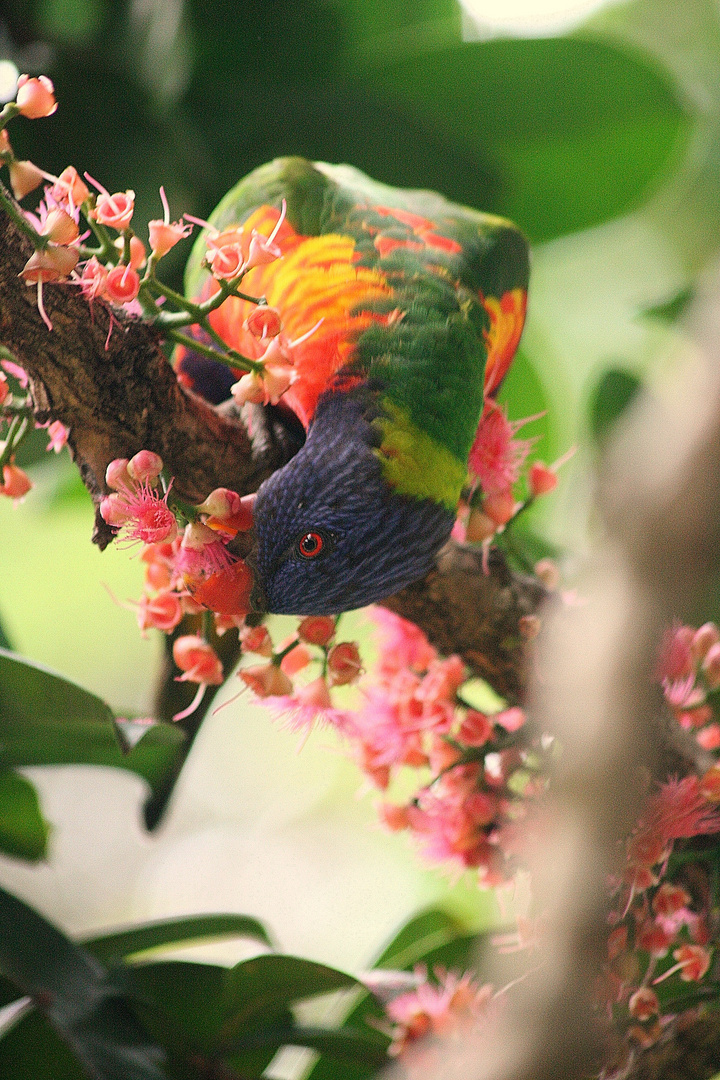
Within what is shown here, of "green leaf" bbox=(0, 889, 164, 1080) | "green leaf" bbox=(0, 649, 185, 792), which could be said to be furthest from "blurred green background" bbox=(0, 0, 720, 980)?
"green leaf" bbox=(0, 889, 164, 1080)

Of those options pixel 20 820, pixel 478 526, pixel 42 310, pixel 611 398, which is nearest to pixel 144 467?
pixel 42 310

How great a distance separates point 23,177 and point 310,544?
42cm

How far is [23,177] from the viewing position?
808mm

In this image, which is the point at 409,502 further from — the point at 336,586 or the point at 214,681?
the point at 214,681

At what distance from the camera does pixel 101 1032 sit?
110 centimetres

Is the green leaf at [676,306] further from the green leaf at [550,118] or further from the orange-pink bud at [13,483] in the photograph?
the orange-pink bud at [13,483]

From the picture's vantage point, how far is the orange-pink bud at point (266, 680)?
0.99 m

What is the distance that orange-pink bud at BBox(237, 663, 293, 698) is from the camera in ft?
3.24

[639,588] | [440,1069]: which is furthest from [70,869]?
[639,588]

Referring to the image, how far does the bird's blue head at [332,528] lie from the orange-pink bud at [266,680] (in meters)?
0.07

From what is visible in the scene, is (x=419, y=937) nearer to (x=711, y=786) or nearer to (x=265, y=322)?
(x=711, y=786)

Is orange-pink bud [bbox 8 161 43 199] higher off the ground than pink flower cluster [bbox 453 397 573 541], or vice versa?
orange-pink bud [bbox 8 161 43 199]

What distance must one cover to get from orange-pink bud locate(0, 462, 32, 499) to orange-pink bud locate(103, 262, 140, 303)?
264 millimetres

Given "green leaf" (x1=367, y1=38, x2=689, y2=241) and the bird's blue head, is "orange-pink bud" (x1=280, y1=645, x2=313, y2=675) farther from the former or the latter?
"green leaf" (x1=367, y1=38, x2=689, y2=241)
